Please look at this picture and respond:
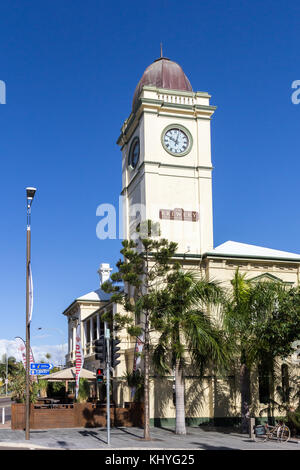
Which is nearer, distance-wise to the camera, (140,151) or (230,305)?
(230,305)

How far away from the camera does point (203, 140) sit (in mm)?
37125

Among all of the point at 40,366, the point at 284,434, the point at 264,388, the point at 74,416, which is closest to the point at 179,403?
the point at 284,434

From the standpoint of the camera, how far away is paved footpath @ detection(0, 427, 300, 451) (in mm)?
21219

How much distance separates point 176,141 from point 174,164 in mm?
1585

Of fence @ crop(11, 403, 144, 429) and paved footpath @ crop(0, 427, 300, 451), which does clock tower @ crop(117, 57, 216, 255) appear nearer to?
fence @ crop(11, 403, 144, 429)

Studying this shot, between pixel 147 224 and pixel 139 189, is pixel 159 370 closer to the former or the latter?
pixel 147 224

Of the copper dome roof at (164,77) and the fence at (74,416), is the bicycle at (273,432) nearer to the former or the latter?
the fence at (74,416)

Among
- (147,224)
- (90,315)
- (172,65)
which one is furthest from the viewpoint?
(90,315)

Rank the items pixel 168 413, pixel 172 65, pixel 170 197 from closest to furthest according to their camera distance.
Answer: pixel 168 413 → pixel 170 197 → pixel 172 65

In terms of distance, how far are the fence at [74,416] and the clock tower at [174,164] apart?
33.1ft

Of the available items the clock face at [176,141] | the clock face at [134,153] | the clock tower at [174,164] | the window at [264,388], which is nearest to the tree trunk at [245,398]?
the window at [264,388]

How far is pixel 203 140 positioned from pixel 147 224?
41.2 feet

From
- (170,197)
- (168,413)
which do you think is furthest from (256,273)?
(168,413)

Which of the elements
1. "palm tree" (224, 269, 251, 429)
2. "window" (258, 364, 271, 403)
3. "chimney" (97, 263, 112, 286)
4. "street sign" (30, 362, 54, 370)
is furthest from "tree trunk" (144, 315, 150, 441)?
"chimney" (97, 263, 112, 286)
